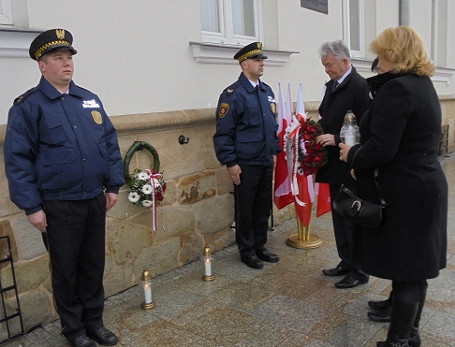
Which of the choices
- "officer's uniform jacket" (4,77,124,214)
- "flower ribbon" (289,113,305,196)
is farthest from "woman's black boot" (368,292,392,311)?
"officer's uniform jacket" (4,77,124,214)

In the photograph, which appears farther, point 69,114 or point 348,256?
point 348,256

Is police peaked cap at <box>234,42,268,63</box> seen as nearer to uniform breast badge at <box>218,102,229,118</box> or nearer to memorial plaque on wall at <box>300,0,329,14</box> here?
uniform breast badge at <box>218,102,229,118</box>

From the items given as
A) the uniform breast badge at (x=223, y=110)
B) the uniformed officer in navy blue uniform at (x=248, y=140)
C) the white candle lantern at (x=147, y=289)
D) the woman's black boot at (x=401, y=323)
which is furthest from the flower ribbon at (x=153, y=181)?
the woman's black boot at (x=401, y=323)

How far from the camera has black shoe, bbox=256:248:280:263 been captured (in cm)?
422

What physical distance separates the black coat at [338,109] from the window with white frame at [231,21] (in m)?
1.64

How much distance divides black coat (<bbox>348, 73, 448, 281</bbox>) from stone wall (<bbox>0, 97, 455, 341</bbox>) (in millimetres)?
1962

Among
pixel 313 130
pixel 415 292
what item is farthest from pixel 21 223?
pixel 415 292

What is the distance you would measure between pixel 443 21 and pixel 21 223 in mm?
10631

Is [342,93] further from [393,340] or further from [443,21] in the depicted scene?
[443,21]

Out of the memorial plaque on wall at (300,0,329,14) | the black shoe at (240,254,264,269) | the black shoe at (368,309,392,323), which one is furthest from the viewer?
the memorial plaque on wall at (300,0,329,14)

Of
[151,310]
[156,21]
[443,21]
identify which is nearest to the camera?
[151,310]

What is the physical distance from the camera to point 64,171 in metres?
2.56

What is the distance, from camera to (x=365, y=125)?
7.95 feet

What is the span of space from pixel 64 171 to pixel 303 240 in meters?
2.80
